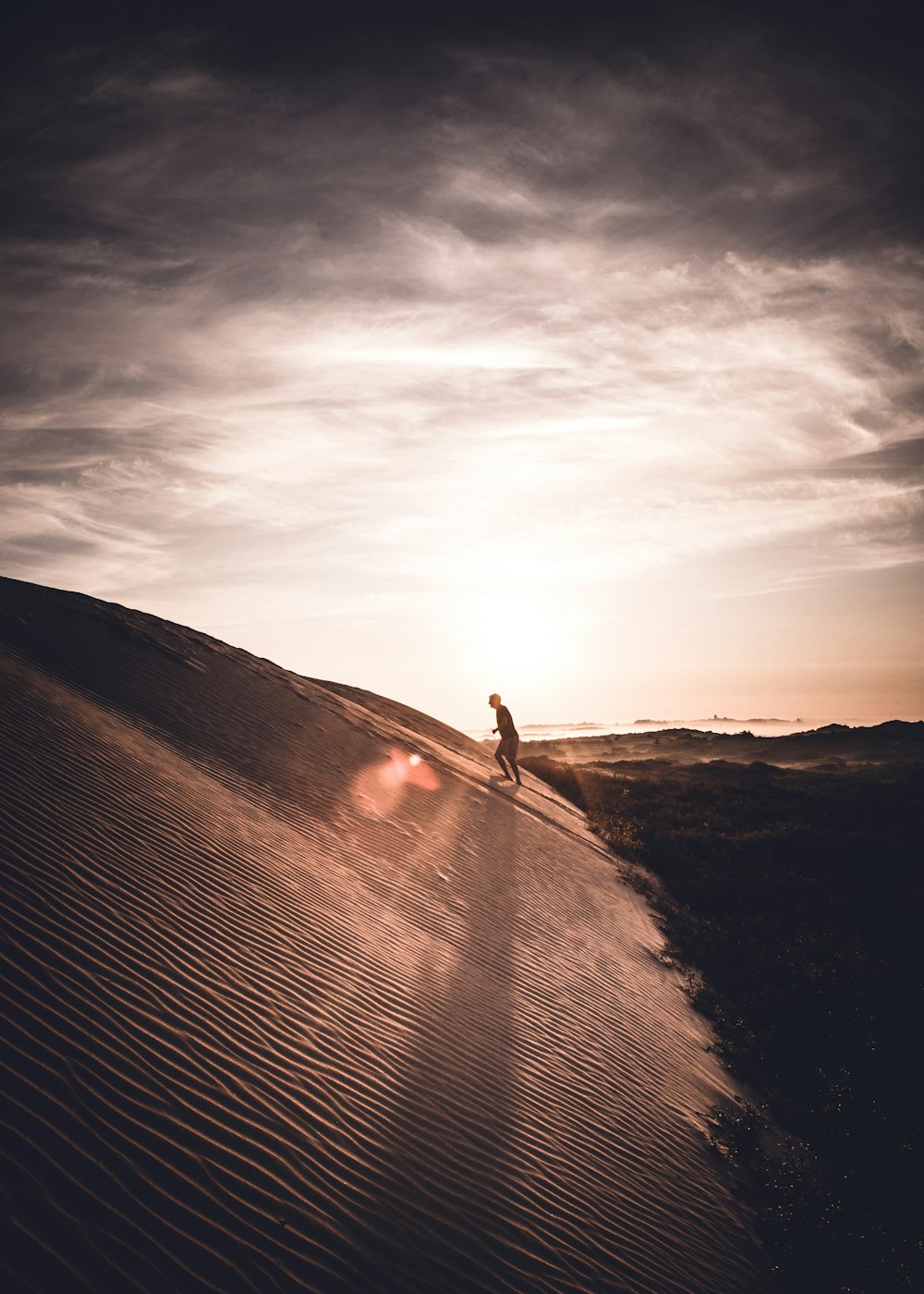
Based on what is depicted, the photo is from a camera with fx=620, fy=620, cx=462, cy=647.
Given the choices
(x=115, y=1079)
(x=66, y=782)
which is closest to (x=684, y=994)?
(x=115, y=1079)

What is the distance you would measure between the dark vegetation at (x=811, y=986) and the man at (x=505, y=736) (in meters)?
2.83

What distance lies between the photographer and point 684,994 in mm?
8438

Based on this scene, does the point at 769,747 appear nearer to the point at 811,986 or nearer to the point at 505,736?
the point at 505,736

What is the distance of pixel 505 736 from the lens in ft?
57.7

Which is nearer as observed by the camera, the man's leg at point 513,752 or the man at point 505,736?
the man at point 505,736

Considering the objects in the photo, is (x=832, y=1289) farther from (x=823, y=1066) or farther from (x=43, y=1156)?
(x=43, y=1156)

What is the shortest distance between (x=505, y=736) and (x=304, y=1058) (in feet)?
45.0

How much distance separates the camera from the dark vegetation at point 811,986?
4.68 metres

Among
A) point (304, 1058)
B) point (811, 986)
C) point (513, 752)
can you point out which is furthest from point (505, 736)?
point (304, 1058)

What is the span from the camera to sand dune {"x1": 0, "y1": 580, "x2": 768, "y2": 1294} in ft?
9.27

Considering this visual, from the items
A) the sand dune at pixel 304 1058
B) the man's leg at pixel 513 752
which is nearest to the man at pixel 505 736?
the man's leg at pixel 513 752

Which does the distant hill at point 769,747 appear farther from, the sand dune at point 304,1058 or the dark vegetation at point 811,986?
the sand dune at point 304,1058

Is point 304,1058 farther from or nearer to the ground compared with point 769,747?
nearer to the ground

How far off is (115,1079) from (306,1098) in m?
1.13
